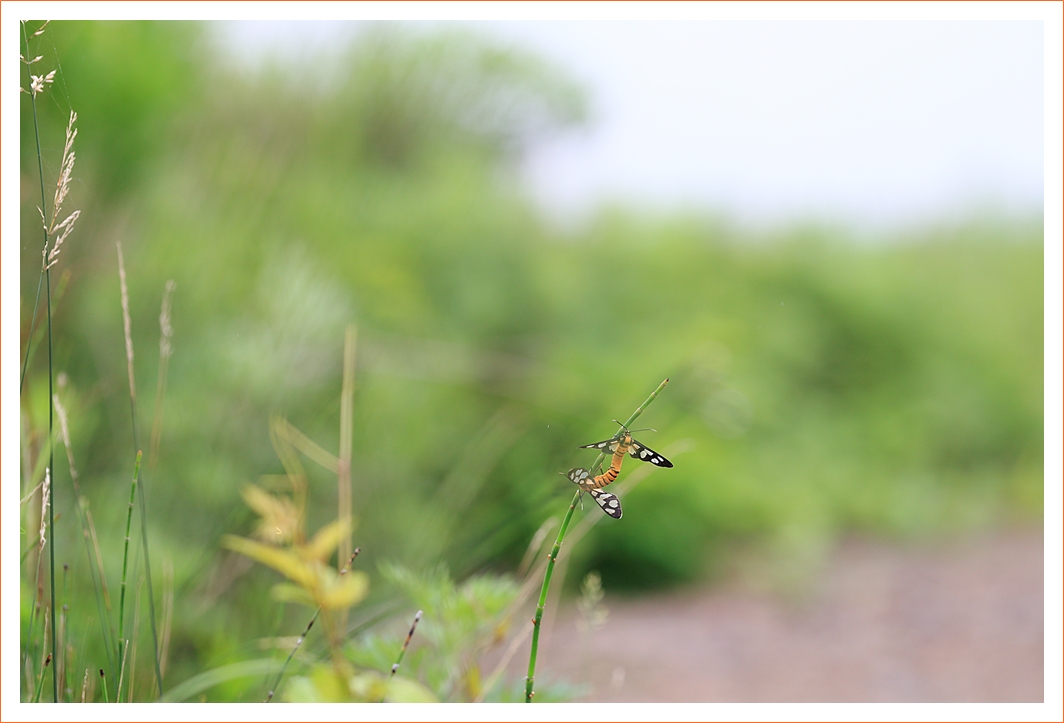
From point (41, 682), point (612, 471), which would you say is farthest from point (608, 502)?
point (41, 682)

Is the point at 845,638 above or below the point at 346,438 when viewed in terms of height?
below

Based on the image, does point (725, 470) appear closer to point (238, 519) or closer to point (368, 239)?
point (368, 239)

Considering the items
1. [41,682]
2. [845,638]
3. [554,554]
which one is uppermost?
[554,554]

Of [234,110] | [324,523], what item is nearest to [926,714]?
[324,523]

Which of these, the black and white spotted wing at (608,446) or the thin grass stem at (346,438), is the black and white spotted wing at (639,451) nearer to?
the black and white spotted wing at (608,446)

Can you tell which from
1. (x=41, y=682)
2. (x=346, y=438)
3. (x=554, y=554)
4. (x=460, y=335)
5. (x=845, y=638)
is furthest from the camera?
(x=460, y=335)

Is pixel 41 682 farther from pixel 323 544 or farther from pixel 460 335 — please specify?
pixel 460 335

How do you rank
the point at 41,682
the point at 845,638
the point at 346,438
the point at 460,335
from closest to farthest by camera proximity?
the point at 41,682, the point at 346,438, the point at 845,638, the point at 460,335
